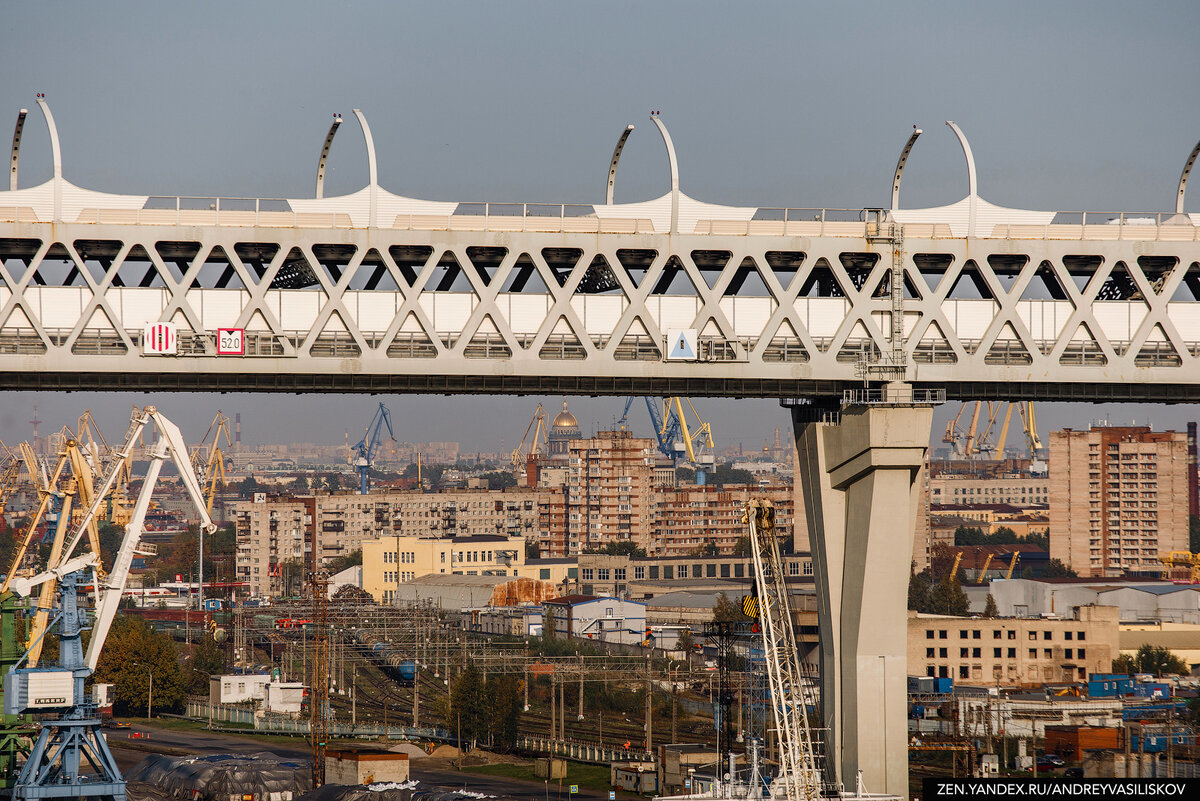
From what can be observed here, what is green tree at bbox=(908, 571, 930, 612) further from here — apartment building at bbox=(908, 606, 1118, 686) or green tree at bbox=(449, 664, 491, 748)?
green tree at bbox=(449, 664, 491, 748)

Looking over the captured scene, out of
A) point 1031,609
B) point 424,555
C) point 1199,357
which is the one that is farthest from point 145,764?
point 424,555

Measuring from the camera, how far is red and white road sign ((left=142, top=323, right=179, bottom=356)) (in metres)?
41.8

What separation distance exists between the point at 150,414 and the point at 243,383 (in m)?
23.8

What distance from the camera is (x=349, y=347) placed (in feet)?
140

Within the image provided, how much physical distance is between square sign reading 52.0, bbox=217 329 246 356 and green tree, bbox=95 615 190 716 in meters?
76.1

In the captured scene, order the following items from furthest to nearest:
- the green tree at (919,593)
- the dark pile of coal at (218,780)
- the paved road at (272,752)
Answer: the green tree at (919,593) → the paved road at (272,752) → the dark pile of coal at (218,780)

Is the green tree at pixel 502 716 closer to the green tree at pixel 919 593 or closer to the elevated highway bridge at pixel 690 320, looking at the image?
the elevated highway bridge at pixel 690 320

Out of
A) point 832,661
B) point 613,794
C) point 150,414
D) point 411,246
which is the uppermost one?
point 411,246

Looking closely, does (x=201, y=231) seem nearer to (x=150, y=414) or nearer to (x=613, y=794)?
(x=150, y=414)

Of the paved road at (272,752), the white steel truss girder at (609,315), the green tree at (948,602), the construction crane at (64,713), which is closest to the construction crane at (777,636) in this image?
the white steel truss girder at (609,315)

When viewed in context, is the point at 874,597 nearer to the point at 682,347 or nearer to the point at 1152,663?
the point at 682,347

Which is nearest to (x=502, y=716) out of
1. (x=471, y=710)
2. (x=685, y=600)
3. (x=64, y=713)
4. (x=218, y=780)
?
(x=471, y=710)

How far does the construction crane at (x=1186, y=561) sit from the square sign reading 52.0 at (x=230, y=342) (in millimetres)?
145626

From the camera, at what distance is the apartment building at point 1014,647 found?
116m
